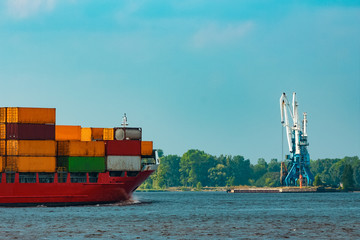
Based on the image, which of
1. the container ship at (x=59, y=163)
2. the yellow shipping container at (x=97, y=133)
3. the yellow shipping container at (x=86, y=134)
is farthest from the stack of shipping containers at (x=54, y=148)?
the yellow shipping container at (x=97, y=133)

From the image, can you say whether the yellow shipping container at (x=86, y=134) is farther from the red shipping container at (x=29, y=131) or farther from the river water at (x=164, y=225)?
the river water at (x=164, y=225)

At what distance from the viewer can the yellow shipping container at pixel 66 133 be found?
106 meters

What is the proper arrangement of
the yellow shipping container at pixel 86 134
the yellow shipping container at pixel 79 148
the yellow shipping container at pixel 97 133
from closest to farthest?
1. the yellow shipping container at pixel 79 148
2. the yellow shipping container at pixel 86 134
3. the yellow shipping container at pixel 97 133

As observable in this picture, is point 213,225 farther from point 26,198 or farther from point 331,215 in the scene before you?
point 26,198

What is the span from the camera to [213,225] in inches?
2965

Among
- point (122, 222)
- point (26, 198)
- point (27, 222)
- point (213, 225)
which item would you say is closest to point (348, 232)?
point (213, 225)

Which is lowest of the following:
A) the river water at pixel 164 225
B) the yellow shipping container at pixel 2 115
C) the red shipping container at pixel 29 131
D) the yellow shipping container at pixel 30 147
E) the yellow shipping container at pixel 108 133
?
the river water at pixel 164 225

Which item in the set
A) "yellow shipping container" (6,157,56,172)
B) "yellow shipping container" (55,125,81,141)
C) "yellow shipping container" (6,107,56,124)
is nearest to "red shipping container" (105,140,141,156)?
"yellow shipping container" (55,125,81,141)

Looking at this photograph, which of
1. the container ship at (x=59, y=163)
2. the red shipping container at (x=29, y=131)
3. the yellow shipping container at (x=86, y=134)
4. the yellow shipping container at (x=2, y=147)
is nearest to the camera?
the red shipping container at (x=29, y=131)

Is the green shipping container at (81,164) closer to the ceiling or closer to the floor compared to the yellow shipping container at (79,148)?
closer to the floor

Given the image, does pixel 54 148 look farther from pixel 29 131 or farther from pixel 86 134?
pixel 86 134

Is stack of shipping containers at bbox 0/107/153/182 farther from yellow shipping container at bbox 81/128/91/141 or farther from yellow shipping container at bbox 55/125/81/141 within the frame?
yellow shipping container at bbox 81/128/91/141

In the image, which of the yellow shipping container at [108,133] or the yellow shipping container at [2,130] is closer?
the yellow shipping container at [2,130]

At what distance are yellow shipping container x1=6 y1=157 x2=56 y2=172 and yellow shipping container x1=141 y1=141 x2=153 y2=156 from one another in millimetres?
17325
